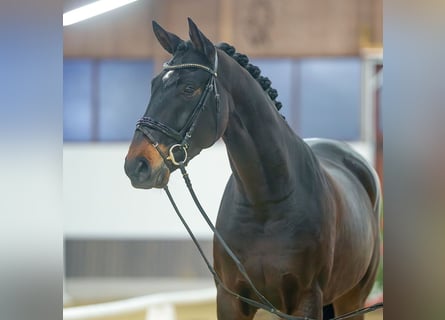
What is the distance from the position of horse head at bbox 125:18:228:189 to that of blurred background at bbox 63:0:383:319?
2.11 metres

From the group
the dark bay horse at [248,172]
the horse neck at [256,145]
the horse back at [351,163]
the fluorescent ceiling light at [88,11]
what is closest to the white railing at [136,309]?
the horse back at [351,163]

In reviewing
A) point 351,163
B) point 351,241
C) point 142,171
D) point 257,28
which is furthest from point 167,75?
point 257,28

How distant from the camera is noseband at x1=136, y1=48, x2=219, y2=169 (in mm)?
961

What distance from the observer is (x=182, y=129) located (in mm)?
979

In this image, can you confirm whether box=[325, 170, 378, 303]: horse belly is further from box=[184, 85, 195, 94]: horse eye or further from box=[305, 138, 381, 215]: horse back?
box=[184, 85, 195, 94]: horse eye

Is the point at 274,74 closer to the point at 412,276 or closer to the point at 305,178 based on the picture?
the point at 305,178

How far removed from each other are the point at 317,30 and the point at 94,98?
121 centimetres

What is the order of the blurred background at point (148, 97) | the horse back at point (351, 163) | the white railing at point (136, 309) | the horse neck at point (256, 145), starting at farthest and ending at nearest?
the blurred background at point (148, 97) < the white railing at point (136, 309) < the horse back at point (351, 163) < the horse neck at point (256, 145)

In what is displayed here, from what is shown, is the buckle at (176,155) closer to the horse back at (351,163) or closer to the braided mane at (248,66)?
the braided mane at (248,66)

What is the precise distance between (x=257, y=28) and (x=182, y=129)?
94.2 inches

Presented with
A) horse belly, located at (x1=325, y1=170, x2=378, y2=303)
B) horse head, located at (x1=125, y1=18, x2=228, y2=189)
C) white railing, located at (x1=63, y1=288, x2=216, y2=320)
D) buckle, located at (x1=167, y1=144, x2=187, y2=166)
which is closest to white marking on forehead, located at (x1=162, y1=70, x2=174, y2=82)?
horse head, located at (x1=125, y1=18, x2=228, y2=189)

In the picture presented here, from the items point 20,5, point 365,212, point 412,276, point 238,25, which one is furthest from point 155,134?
point 238,25

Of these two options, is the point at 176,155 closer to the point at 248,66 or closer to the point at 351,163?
the point at 248,66

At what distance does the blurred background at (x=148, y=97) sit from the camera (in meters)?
3.17
